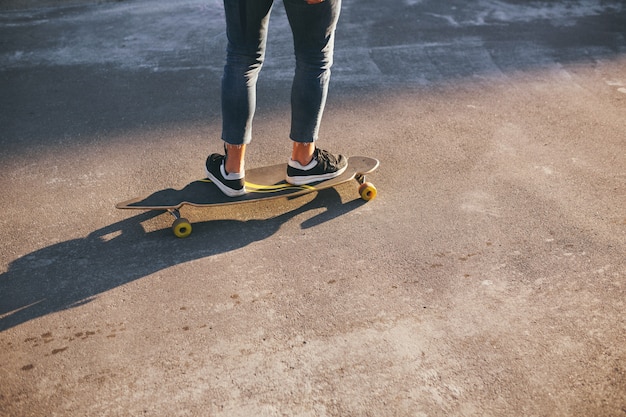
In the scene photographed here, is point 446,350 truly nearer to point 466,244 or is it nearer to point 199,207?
point 466,244

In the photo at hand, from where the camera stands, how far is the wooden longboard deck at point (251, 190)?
343cm

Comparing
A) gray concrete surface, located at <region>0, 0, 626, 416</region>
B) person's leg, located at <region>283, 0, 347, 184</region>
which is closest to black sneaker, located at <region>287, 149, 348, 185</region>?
person's leg, located at <region>283, 0, 347, 184</region>

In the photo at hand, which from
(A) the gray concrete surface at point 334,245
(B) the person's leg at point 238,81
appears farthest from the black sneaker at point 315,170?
(B) the person's leg at point 238,81

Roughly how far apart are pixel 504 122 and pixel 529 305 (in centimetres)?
210

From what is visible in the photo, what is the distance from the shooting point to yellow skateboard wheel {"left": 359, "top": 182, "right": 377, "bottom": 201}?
3672 millimetres

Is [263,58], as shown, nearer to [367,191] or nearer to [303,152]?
[303,152]

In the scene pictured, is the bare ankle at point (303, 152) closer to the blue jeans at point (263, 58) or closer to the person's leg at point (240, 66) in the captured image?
the blue jeans at point (263, 58)

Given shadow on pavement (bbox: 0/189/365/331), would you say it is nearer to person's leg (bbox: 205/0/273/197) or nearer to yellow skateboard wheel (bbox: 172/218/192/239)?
yellow skateboard wheel (bbox: 172/218/192/239)

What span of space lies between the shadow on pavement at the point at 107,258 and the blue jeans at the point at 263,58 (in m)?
0.51

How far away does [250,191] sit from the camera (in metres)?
3.58

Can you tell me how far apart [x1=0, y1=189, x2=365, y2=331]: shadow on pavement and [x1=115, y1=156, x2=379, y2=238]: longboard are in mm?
106

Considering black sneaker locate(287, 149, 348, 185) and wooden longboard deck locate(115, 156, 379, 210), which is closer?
wooden longboard deck locate(115, 156, 379, 210)

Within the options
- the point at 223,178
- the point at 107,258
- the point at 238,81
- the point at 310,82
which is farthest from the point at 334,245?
the point at 107,258

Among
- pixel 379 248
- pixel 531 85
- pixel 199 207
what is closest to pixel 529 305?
pixel 379 248
